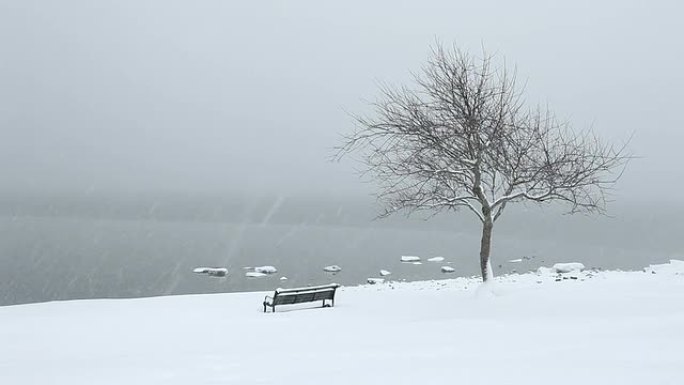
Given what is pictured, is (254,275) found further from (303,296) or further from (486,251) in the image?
(486,251)

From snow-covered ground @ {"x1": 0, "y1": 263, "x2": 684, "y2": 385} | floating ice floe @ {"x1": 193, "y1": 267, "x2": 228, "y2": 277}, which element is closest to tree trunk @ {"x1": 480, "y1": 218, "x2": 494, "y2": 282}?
snow-covered ground @ {"x1": 0, "y1": 263, "x2": 684, "y2": 385}

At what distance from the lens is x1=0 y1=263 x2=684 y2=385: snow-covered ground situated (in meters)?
6.41

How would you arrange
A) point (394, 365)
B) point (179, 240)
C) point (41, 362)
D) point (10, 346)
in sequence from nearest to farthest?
1. point (394, 365)
2. point (41, 362)
3. point (10, 346)
4. point (179, 240)

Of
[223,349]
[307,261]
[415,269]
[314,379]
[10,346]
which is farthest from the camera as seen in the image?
[307,261]

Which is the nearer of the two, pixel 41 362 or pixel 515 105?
pixel 41 362

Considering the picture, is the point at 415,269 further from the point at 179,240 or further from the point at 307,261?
the point at 179,240

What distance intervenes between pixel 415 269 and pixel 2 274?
4121 centimetres

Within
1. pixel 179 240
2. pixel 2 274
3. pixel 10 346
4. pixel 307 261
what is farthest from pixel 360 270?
pixel 179 240

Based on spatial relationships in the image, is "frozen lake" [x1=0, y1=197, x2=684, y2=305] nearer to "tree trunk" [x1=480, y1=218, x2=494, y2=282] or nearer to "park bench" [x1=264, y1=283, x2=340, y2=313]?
"park bench" [x1=264, y1=283, x2=340, y2=313]

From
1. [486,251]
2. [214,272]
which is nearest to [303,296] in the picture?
[486,251]

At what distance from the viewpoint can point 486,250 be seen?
15539 millimetres

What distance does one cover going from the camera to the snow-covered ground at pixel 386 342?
252 inches

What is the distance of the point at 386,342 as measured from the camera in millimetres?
8664

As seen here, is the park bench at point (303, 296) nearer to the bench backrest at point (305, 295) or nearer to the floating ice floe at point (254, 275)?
the bench backrest at point (305, 295)
